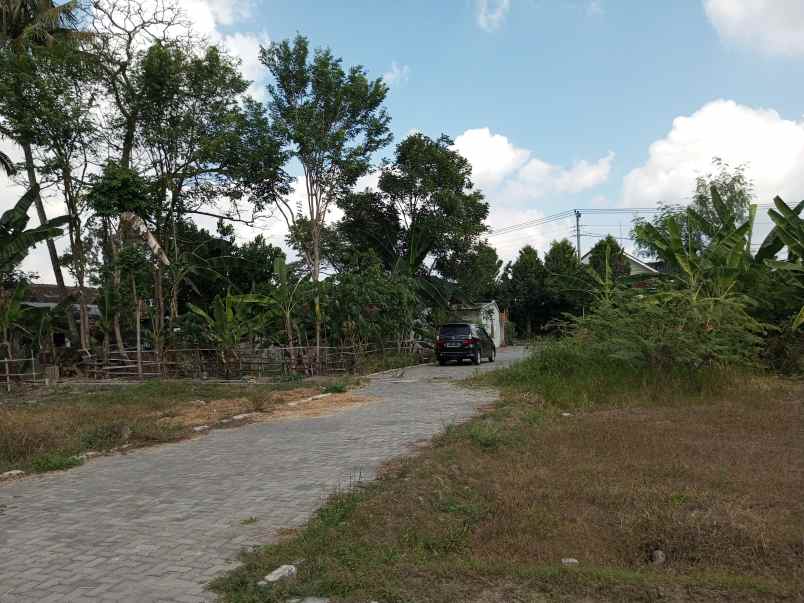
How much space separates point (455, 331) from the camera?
83.5 feet

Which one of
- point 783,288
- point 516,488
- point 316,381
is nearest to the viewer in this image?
point 516,488

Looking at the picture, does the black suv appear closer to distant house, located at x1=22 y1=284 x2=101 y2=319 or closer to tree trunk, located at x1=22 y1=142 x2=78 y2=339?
tree trunk, located at x1=22 y1=142 x2=78 y2=339

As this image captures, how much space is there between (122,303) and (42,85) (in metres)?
7.54

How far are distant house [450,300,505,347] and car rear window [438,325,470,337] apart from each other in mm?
10338

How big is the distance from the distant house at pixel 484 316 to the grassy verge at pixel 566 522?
92.9 ft

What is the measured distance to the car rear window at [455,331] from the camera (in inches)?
997

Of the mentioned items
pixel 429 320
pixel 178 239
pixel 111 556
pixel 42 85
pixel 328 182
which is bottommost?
pixel 111 556

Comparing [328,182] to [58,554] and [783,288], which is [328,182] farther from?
[58,554]

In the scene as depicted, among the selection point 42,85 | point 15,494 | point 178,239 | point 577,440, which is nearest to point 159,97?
point 42,85

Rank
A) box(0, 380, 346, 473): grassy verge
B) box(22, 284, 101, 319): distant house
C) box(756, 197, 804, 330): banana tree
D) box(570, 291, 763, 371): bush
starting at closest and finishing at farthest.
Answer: box(0, 380, 346, 473): grassy verge, box(570, 291, 763, 371): bush, box(756, 197, 804, 330): banana tree, box(22, 284, 101, 319): distant house

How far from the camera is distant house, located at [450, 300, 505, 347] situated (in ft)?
128

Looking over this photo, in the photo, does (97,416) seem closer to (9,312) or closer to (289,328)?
(289,328)

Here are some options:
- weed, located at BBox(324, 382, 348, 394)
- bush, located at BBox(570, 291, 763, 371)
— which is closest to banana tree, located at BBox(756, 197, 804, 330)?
bush, located at BBox(570, 291, 763, 371)

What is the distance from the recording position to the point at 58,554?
496cm
